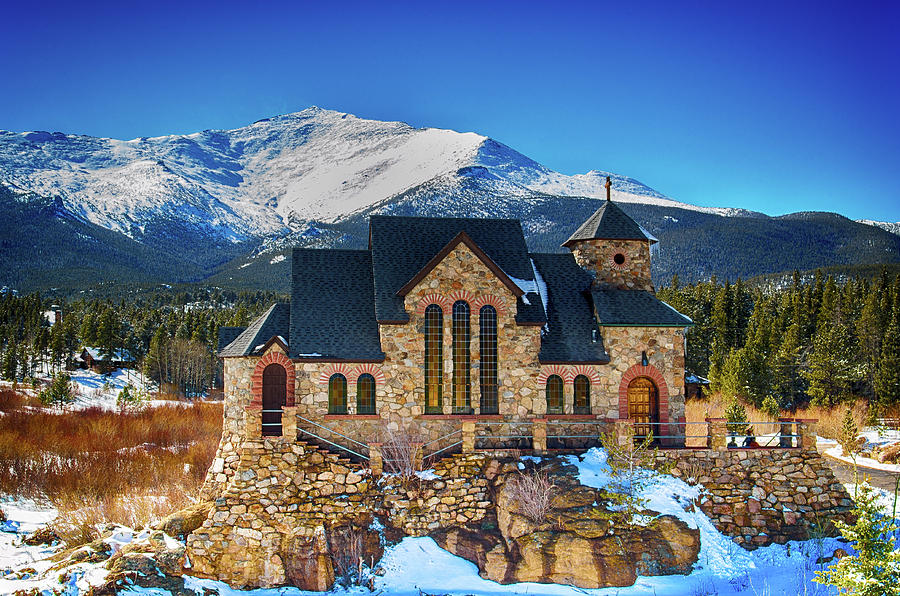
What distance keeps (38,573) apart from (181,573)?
→ 5.57 m

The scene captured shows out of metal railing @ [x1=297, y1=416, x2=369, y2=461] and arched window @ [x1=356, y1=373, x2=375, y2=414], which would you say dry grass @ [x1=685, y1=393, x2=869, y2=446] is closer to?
arched window @ [x1=356, y1=373, x2=375, y2=414]

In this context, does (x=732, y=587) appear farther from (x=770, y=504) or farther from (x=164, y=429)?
(x=164, y=429)

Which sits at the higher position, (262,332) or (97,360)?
(262,332)

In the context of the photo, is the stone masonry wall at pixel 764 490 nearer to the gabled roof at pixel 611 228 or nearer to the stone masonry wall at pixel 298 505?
the stone masonry wall at pixel 298 505

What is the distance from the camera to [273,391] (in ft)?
98.4

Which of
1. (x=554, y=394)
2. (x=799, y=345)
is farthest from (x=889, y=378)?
(x=554, y=394)

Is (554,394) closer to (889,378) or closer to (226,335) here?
(226,335)

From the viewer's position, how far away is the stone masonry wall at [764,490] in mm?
26641

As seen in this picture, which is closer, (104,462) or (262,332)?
(262,332)

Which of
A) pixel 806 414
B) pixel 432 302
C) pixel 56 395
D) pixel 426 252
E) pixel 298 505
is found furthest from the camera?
pixel 56 395

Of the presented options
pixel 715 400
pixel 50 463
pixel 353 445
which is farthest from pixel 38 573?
pixel 715 400

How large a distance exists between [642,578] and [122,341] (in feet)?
307

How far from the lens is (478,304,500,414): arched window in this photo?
98.9ft

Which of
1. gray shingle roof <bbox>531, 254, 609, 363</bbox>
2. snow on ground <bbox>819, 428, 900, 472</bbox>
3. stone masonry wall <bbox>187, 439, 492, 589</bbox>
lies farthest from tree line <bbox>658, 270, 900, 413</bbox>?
stone masonry wall <bbox>187, 439, 492, 589</bbox>
